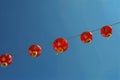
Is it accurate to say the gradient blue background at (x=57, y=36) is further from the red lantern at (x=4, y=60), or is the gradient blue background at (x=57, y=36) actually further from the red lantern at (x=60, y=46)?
the red lantern at (x=60, y=46)

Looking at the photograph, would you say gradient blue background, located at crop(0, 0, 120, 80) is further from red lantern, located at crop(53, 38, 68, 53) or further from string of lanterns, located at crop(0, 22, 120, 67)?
red lantern, located at crop(53, 38, 68, 53)

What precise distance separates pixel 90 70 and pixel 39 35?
1466 millimetres

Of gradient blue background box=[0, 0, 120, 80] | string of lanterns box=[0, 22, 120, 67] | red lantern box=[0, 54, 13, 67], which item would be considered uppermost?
gradient blue background box=[0, 0, 120, 80]

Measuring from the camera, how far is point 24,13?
6832mm

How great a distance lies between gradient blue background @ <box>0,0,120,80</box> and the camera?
21.6 ft

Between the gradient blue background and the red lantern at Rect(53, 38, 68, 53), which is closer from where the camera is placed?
the red lantern at Rect(53, 38, 68, 53)

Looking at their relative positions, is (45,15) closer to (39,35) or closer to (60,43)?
(39,35)

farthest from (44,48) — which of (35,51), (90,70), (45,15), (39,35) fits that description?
(35,51)

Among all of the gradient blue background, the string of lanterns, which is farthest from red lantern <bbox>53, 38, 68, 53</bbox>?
the gradient blue background

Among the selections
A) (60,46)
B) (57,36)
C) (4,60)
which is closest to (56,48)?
(60,46)

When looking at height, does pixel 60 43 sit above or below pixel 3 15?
below

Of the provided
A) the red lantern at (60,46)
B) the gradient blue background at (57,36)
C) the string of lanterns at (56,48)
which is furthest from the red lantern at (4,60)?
the gradient blue background at (57,36)

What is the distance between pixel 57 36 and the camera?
23.1 feet

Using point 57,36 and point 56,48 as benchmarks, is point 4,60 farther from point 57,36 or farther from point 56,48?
point 57,36
